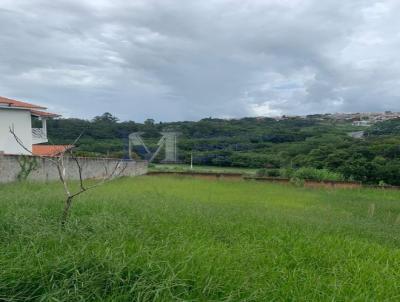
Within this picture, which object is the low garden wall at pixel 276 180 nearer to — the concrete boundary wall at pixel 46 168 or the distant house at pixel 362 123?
the concrete boundary wall at pixel 46 168

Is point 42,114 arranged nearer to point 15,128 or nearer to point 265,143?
point 15,128

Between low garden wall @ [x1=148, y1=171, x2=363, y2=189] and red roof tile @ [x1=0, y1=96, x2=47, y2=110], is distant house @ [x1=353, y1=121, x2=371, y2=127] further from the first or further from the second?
red roof tile @ [x1=0, y1=96, x2=47, y2=110]

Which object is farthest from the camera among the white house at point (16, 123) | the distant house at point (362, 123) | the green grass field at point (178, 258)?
the distant house at point (362, 123)

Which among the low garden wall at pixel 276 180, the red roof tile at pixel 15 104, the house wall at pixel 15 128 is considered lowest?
the low garden wall at pixel 276 180

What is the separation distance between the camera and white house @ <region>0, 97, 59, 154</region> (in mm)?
18594

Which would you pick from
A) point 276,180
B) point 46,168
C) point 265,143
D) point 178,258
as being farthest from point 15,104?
point 265,143

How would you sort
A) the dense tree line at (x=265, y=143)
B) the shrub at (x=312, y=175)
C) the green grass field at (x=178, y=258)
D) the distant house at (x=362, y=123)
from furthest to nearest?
the distant house at (x=362, y=123)
the dense tree line at (x=265, y=143)
the shrub at (x=312, y=175)
the green grass field at (x=178, y=258)

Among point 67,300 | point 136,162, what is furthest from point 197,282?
point 136,162

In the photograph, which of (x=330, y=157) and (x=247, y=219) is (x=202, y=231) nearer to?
(x=247, y=219)

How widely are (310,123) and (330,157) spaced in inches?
875

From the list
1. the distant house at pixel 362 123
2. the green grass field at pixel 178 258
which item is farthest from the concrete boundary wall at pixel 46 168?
the distant house at pixel 362 123

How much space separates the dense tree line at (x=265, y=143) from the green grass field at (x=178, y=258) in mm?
10687

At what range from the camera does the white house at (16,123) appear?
61.0 ft

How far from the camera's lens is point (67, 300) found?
268cm
